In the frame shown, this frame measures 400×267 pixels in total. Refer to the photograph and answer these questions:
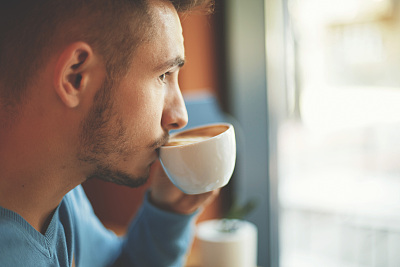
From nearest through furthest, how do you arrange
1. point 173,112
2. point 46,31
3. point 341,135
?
1. point 46,31
2. point 173,112
3. point 341,135

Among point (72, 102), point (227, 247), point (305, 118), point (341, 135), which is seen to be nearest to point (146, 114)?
point (72, 102)

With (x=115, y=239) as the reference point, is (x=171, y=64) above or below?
above

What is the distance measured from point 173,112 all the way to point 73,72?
21 centimetres

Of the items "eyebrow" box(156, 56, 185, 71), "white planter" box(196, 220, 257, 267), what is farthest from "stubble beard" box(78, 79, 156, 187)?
"white planter" box(196, 220, 257, 267)

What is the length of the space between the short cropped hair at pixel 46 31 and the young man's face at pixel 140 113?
55mm

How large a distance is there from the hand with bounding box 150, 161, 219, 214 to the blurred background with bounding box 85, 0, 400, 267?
1.95 ft

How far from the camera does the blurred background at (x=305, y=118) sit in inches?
75.1

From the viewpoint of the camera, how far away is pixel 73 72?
0.68 m

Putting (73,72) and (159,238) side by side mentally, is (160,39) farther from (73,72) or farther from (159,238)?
(159,238)

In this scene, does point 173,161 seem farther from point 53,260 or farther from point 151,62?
point 53,260

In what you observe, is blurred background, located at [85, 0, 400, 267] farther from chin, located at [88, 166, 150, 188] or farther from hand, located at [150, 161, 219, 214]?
chin, located at [88, 166, 150, 188]

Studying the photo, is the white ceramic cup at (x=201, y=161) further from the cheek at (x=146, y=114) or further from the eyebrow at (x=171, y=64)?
the eyebrow at (x=171, y=64)

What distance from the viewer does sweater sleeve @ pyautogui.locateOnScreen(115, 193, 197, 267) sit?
38.3 inches

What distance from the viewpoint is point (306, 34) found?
2.37 metres
